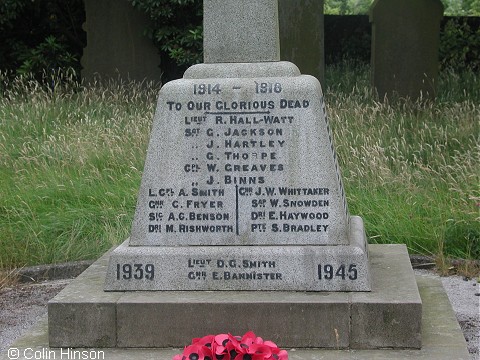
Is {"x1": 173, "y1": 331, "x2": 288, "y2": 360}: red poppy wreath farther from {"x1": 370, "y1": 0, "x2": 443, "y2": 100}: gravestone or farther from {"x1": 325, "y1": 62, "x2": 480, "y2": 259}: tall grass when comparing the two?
{"x1": 370, "y1": 0, "x2": 443, "y2": 100}: gravestone

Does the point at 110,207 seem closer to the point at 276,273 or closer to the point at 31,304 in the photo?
the point at 31,304

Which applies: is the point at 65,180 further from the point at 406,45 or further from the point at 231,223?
the point at 406,45

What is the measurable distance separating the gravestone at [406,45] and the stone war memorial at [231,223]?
7.15 meters

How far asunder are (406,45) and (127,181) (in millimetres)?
5481

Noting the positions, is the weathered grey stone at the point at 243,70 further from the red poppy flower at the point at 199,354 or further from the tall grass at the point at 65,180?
the tall grass at the point at 65,180

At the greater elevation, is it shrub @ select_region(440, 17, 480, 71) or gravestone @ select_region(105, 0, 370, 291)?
gravestone @ select_region(105, 0, 370, 291)

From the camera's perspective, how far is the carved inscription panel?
189 inches

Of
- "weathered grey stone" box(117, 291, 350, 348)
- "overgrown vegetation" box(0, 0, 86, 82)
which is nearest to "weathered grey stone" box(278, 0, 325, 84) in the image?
"overgrown vegetation" box(0, 0, 86, 82)

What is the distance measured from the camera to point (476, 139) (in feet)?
29.4

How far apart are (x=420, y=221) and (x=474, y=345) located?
6.64 feet

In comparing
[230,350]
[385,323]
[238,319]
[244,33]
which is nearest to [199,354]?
[230,350]

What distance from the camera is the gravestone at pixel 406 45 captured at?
38.9 feet

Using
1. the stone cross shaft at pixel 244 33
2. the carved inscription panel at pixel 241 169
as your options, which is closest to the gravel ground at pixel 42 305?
the carved inscription panel at pixel 241 169

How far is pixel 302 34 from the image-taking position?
410 inches
